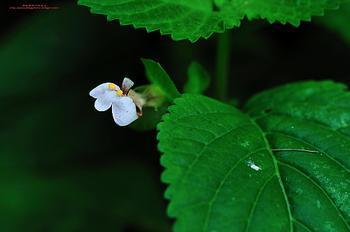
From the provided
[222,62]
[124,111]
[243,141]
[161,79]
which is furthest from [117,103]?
[222,62]

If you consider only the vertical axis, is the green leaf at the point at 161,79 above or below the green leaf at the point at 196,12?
below

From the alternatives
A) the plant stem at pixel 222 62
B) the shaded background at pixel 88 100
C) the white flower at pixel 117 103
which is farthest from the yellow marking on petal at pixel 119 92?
the shaded background at pixel 88 100

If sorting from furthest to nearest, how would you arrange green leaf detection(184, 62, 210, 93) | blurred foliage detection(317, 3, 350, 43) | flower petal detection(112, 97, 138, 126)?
blurred foliage detection(317, 3, 350, 43) < green leaf detection(184, 62, 210, 93) < flower petal detection(112, 97, 138, 126)

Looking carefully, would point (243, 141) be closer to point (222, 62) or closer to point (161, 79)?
point (161, 79)

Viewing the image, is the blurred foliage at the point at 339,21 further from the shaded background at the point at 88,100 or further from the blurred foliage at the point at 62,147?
the blurred foliage at the point at 62,147

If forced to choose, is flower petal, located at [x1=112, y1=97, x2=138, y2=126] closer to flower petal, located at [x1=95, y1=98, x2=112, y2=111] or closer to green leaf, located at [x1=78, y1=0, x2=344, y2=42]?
flower petal, located at [x1=95, y1=98, x2=112, y2=111]

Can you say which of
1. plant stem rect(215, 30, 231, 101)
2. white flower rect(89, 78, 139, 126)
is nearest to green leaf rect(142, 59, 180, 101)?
white flower rect(89, 78, 139, 126)
